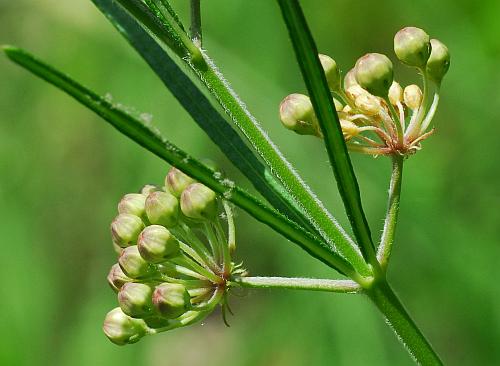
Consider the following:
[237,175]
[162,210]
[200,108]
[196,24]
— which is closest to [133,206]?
[162,210]

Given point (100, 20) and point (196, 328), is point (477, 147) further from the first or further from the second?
point (196, 328)

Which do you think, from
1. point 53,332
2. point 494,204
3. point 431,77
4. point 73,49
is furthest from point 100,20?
point 431,77

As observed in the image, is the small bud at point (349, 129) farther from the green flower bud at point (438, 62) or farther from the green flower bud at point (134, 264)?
the green flower bud at point (134, 264)

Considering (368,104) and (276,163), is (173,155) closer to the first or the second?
(276,163)

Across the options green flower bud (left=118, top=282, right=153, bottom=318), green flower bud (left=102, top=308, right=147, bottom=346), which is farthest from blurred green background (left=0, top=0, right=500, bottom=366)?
green flower bud (left=118, top=282, right=153, bottom=318)

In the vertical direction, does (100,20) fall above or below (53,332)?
Result: above

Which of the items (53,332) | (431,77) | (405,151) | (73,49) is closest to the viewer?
(405,151)

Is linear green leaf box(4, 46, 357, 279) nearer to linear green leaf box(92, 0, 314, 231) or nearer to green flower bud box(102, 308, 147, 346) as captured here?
linear green leaf box(92, 0, 314, 231)
